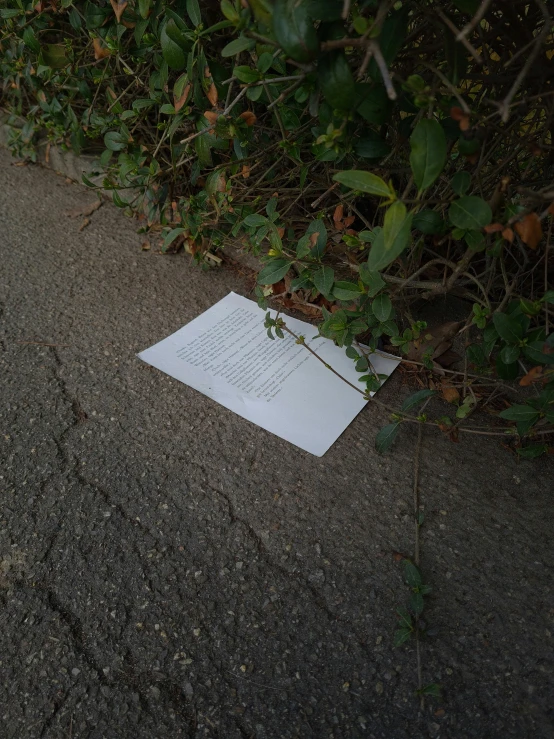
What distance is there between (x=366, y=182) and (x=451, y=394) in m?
0.50

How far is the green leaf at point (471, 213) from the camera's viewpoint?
62 centimetres

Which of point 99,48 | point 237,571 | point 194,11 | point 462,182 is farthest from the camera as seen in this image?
point 99,48

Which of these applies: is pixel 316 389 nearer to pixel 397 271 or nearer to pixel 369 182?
pixel 397 271

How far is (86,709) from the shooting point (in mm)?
656

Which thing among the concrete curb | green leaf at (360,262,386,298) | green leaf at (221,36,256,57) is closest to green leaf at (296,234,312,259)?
green leaf at (360,262,386,298)

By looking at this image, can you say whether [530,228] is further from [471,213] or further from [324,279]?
[324,279]

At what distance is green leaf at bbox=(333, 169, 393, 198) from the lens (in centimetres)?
61

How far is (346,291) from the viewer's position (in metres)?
0.93

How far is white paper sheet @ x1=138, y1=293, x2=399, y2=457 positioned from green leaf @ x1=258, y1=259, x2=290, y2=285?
0.14 meters

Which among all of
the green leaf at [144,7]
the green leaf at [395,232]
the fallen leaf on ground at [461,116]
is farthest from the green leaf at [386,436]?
the green leaf at [144,7]

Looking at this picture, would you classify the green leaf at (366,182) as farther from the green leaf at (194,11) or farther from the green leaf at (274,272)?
the green leaf at (194,11)

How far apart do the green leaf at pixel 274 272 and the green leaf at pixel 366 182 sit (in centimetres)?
35

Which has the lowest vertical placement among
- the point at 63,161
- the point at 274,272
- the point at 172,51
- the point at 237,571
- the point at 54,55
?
the point at 237,571

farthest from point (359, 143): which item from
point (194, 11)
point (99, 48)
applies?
point (99, 48)
